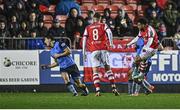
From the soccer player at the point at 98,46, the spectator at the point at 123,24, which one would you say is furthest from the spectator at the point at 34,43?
the spectator at the point at 123,24

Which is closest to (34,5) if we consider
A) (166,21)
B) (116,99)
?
(166,21)

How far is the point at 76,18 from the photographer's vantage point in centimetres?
2397

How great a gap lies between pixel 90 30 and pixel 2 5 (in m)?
5.92

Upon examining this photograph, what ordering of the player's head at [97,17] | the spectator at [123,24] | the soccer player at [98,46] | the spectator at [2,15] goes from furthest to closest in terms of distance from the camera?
the spectator at [123,24] < the spectator at [2,15] < the soccer player at [98,46] < the player's head at [97,17]

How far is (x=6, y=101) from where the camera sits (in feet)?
58.0

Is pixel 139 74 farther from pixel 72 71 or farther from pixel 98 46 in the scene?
pixel 72 71

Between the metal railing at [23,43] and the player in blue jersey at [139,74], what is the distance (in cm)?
A: 277

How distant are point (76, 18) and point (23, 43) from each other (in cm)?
253

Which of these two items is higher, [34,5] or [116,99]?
[34,5]

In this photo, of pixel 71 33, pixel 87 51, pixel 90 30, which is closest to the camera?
pixel 90 30

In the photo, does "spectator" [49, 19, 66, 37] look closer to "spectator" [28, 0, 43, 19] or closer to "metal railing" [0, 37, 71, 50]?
"metal railing" [0, 37, 71, 50]

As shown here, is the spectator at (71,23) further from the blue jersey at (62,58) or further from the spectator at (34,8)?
the blue jersey at (62,58)

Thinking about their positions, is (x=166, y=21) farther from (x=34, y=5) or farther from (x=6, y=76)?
(x=6, y=76)

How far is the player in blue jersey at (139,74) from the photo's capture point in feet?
66.7
